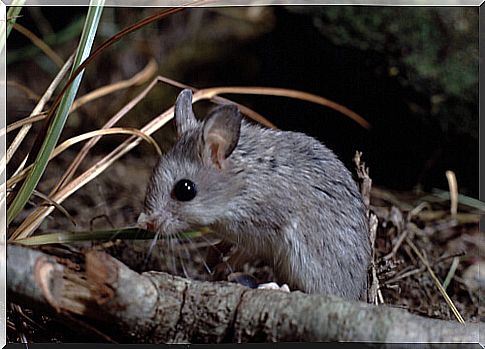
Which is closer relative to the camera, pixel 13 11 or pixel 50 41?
pixel 13 11

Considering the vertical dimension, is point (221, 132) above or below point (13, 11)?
below

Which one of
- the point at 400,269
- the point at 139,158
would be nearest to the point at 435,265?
the point at 400,269

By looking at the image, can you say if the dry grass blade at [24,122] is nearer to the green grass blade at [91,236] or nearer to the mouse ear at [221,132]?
the green grass blade at [91,236]

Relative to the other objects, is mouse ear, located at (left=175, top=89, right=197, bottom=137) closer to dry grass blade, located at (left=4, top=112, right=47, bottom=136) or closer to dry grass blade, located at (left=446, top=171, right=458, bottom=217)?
dry grass blade, located at (left=4, top=112, right=47, bottom=136)

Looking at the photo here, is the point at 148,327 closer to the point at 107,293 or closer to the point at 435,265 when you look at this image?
the point at 107,293

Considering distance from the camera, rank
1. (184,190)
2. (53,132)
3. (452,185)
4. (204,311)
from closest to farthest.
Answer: (204,311) → (53,132) → (184,190) → (452,185)

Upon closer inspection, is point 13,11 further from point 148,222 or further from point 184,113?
point 148,222

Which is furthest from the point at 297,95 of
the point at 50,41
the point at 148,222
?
the point at 50,41
